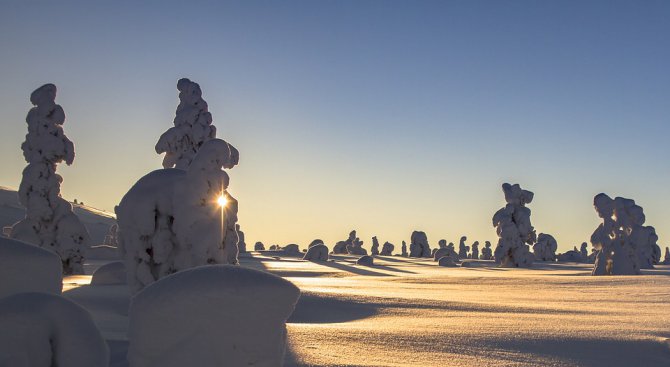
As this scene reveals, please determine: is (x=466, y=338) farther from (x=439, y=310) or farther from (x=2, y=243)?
(x=2, y=243)

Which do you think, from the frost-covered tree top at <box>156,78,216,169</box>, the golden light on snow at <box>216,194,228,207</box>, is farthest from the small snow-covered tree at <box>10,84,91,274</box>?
the golden light on snow at <box>216,194,228,207</box>

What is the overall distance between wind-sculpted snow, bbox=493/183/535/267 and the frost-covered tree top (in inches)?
720

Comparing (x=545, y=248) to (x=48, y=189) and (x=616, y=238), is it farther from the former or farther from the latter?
(x=48, y=189)

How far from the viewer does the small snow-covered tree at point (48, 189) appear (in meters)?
21.2

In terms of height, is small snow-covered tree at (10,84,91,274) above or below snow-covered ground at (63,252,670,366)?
above

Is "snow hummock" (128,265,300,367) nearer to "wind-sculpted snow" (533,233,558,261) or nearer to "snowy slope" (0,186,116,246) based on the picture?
"wind-sculpted snow" (533,233,558,261)

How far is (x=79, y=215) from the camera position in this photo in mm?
80625

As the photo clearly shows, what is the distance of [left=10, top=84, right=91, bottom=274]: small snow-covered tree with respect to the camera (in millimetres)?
21188

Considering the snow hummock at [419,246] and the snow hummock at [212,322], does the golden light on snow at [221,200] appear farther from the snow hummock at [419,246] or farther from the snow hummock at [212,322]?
the snow hummock at [419,246]

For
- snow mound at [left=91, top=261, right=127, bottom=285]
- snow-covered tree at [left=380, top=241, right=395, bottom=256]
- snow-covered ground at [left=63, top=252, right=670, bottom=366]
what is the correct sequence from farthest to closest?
1. snow-covered tree at [left=380, top=241, right=395, bottom=256]
2. snow mound at [left=91, top=261, right=127, bottom=285]
3. snow-covered ground at [left=63, top=252, right=670, bottom=366]

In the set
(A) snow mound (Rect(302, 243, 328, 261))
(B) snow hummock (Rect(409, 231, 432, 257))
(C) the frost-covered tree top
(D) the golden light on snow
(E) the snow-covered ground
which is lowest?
(E) the snow-covered ground

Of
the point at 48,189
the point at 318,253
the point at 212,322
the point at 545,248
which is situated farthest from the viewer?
the point at 545,248

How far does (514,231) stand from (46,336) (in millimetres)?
30626

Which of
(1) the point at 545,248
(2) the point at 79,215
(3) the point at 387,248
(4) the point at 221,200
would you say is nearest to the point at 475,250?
(3) the point at 387,248
